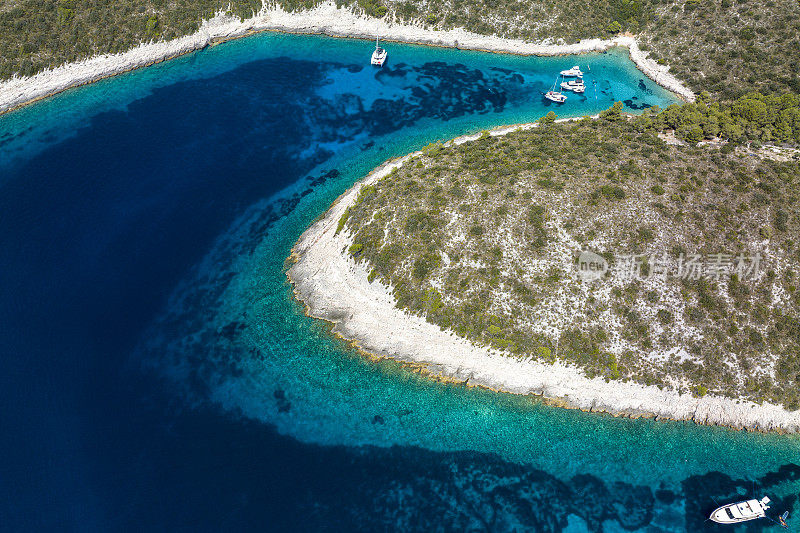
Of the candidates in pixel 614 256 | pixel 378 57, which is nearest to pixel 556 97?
pixel 378 57

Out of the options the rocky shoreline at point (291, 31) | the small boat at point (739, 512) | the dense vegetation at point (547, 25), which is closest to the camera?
the small boat at point (739, 512)

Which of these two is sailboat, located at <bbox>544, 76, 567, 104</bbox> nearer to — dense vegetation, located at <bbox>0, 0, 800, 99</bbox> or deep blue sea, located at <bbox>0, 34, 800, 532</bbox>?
dense vegetation, located at <bbox>0, 0, 800, 99</bbox>

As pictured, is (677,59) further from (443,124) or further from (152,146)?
(152,146)

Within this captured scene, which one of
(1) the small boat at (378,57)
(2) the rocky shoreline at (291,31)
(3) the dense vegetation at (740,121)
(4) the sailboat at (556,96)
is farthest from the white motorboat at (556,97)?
(1) the small boat at (378,57)

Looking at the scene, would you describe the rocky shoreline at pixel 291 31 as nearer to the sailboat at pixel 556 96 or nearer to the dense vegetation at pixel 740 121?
the sailboat at pixel 556 96
